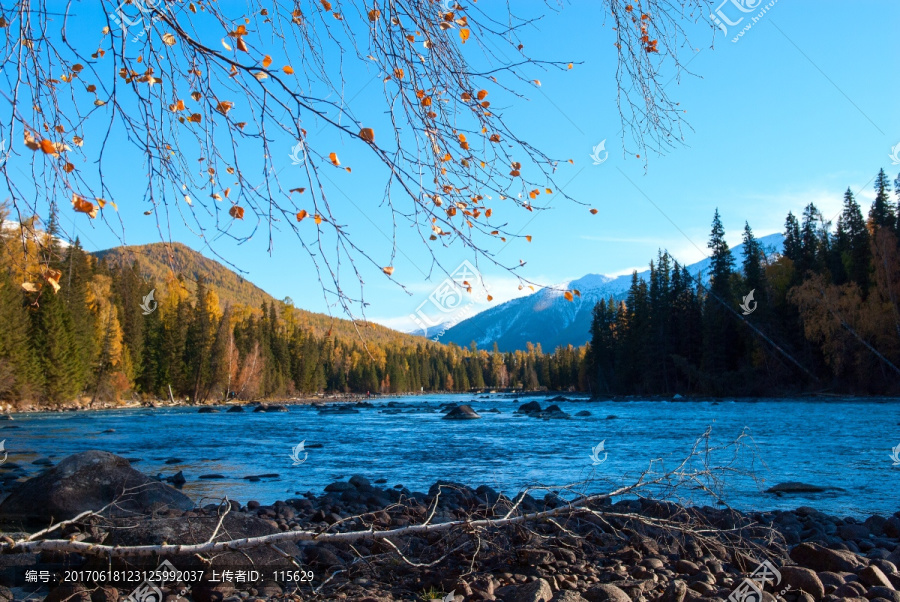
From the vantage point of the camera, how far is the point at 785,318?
45.2 metres

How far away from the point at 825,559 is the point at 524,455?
32.4ft

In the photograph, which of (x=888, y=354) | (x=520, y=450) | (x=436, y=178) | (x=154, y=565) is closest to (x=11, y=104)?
(x=436, y=178)

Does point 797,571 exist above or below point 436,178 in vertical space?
below

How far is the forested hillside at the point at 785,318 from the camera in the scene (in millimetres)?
36250

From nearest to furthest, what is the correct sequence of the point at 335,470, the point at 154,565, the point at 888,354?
the point at 154,565 < the point at 335,470 < the point at 888,354

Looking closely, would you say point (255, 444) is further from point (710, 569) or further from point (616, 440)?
point (710, 569)

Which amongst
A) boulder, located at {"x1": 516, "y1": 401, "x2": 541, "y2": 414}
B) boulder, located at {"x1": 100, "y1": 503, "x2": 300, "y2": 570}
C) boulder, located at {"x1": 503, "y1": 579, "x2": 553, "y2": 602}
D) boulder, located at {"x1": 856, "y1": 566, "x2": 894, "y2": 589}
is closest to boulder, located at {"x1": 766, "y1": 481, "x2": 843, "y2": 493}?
boulder, located at {"x1": 856, "y1": 566, "x2": 894, "y2": 589}

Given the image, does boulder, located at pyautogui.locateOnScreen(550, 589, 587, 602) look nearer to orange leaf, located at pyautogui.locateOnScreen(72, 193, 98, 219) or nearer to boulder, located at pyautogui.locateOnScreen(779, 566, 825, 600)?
boulder, located at pyautogui.locateOnScreen(779, 566, 825, 600)

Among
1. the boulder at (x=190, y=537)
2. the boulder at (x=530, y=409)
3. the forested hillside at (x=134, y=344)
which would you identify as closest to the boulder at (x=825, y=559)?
the boulder at (x=190, y=537)

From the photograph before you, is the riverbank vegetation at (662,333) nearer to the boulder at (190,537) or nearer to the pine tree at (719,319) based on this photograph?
the pine tree at (719,319)

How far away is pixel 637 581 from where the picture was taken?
149 inches

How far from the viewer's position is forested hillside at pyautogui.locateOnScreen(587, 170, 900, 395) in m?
36.2

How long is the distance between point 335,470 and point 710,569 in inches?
373

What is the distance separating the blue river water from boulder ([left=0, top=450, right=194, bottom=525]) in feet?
2.72
